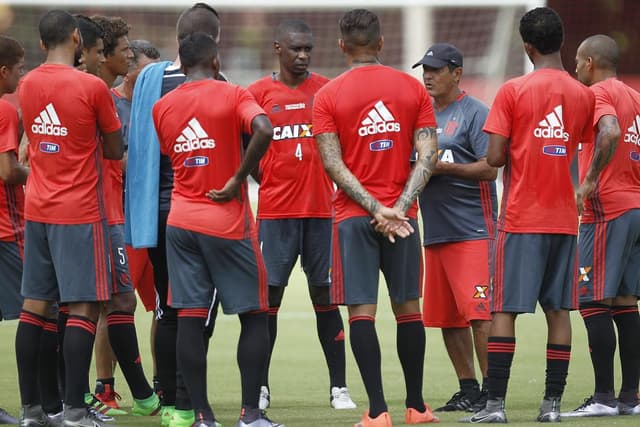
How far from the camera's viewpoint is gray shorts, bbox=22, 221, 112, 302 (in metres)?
7.00

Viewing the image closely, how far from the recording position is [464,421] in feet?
24.2

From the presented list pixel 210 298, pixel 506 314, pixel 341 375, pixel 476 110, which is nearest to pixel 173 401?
pixel 210 298

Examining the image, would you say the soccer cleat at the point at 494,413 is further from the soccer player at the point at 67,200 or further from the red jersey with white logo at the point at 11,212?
the red jersey with white logo at the point at 11,212

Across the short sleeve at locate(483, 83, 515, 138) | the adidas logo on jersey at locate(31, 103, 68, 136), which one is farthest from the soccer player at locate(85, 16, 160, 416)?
the short sleeve at locate(483, 83, 515, 138)

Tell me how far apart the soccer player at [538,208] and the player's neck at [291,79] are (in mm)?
2089

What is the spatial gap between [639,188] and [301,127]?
8.40ft

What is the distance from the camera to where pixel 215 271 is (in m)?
6.95

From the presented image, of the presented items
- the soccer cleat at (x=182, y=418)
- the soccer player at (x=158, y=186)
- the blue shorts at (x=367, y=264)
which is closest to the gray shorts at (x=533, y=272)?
the blue shorts at (x=367, y=264)

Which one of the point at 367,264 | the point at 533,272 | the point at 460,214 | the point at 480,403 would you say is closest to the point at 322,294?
the point at 460,214

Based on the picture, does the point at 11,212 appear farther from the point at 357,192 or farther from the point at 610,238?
the point at 610,238

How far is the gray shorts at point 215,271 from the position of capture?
6.91 meters

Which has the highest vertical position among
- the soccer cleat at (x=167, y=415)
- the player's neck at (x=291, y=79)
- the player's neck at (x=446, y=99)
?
the player's neck at (x=291, y=79)

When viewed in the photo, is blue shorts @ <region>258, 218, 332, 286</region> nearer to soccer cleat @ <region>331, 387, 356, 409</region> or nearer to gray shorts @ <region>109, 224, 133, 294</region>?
soccer cleat @ <region>331, 387, 356, 409</region>

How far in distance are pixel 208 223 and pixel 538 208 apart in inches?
81.2
